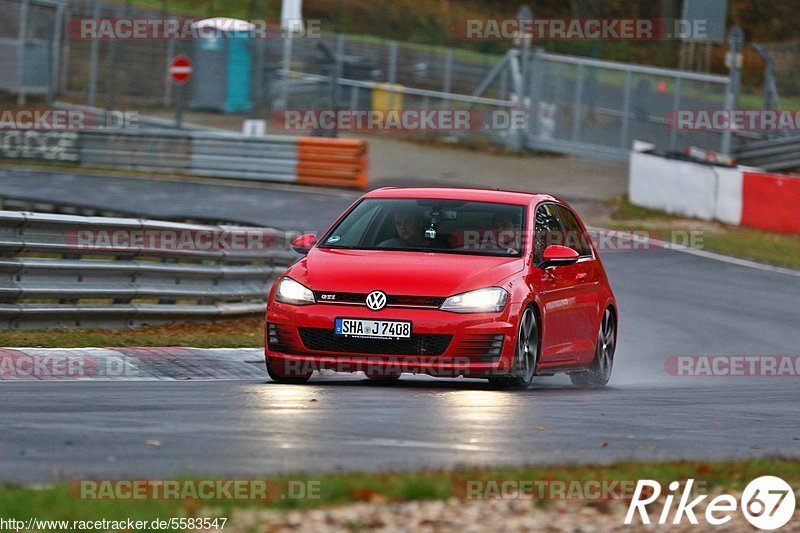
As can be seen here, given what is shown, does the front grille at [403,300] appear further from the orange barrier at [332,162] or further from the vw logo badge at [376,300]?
the orange barrier at [332,162]

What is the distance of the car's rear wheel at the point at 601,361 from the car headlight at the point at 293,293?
112 inches

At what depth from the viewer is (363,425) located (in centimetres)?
812

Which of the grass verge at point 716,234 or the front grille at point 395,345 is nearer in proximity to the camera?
the front grille at point 395,345

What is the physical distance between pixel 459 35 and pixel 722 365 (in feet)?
125

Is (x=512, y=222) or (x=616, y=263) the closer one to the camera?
(x=512, y=222)

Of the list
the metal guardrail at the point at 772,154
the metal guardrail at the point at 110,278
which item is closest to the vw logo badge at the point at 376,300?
the metal guardrail at the point at 110,278

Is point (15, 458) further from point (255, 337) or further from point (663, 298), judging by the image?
point (663, 298)

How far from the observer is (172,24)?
42.2m

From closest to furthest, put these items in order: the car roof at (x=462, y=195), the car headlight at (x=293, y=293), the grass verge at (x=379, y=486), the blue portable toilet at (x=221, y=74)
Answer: the grass verge at (x=379, y=486), the car headlight at (x=293, y=293), the car roof at (x=462, y=195), the blue portable toilet at (x=221, y=74)

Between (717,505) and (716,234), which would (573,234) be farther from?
(716,234)

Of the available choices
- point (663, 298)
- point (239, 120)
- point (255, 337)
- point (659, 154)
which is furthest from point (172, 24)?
point (255, 337)

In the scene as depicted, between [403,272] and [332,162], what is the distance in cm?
2095

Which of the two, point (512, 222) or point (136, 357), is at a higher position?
point (512, 222)

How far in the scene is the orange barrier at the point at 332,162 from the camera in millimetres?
30672
